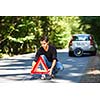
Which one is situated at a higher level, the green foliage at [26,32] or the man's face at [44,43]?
the man's face at [44,43]

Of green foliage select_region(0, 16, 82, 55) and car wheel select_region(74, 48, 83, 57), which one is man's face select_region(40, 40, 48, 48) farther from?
green foliage select_region(0, 16, 82, 55)

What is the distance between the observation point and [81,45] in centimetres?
2347

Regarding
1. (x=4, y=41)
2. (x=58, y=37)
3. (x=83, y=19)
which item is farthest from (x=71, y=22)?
(x=4, y=41)

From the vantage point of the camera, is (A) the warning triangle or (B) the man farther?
(B) the man

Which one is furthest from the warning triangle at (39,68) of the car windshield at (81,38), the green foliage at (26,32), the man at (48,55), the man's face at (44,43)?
the green foliage at (26,32)

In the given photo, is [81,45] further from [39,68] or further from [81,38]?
[39,68]

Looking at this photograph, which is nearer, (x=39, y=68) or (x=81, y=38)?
(x=39, y=68)

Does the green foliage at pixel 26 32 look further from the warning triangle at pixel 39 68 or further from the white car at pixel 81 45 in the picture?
the warning triangle at pixel 39 68

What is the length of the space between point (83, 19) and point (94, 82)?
927 inches

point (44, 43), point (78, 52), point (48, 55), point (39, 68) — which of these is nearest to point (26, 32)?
Answer: point (78, 52)

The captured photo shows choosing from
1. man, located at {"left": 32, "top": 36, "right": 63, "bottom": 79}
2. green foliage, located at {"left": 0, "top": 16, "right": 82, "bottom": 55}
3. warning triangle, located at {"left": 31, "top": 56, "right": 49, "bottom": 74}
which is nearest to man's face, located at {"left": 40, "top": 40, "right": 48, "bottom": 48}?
man, located at {"left": 32, "top": 36, "right": 63, "bottom": 79}

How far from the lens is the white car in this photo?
2347 centimetres

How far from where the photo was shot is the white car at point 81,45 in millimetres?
23469
